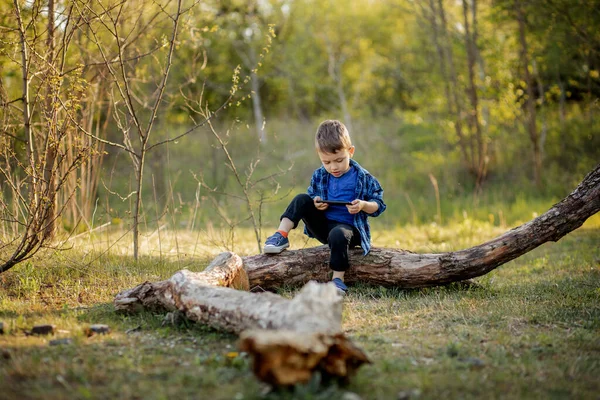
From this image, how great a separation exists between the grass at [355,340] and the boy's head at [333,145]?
42.4 inches

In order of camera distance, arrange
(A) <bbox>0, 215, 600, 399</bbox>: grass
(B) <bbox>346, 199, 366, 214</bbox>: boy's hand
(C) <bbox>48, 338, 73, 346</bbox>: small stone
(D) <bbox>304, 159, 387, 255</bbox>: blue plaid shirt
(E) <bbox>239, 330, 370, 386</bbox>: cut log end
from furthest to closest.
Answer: (D) <bbox>304, 159, 387, 255</bbox>: blue plaid shirt, (B) <bbox>346, 199, 366, 214</bbox>: boy's hand, (C) <bbox>48, 338, 73, 346</bbox>: small stone, (A) <bbox>0, 215, 600, 399</bbox>: grass, (E) <bbox>239, 330, 370, 386</bbox>: cut log end

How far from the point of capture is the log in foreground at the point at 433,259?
A: 4.45m

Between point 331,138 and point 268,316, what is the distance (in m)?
1.88

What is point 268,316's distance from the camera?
310 centimetres

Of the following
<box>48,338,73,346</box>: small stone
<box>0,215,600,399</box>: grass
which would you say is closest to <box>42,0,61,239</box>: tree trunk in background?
<box>0,215,600,399</box>: grass

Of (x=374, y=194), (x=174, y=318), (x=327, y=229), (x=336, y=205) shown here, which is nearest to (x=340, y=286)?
(x=327, y=229)

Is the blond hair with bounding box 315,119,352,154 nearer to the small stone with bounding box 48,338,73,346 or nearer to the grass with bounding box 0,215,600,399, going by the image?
the grass with bounding box 0,215,600,399

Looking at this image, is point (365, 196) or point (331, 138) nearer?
point (331, 138)

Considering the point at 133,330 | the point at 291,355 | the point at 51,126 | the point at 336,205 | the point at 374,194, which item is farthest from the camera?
the point at 336,205

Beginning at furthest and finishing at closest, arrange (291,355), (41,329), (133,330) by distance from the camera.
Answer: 1. (133,330)
2. (41,329)
3. (291,355)

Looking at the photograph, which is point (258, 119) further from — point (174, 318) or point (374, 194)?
point (174, 318)

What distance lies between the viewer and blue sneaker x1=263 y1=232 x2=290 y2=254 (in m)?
4.63

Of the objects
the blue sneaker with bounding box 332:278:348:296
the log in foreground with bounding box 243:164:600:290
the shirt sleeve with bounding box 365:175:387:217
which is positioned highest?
the shirt sleeve with bounding box 365:175:387:217

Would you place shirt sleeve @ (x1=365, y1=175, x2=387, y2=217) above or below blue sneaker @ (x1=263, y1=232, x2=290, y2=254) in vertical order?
above
